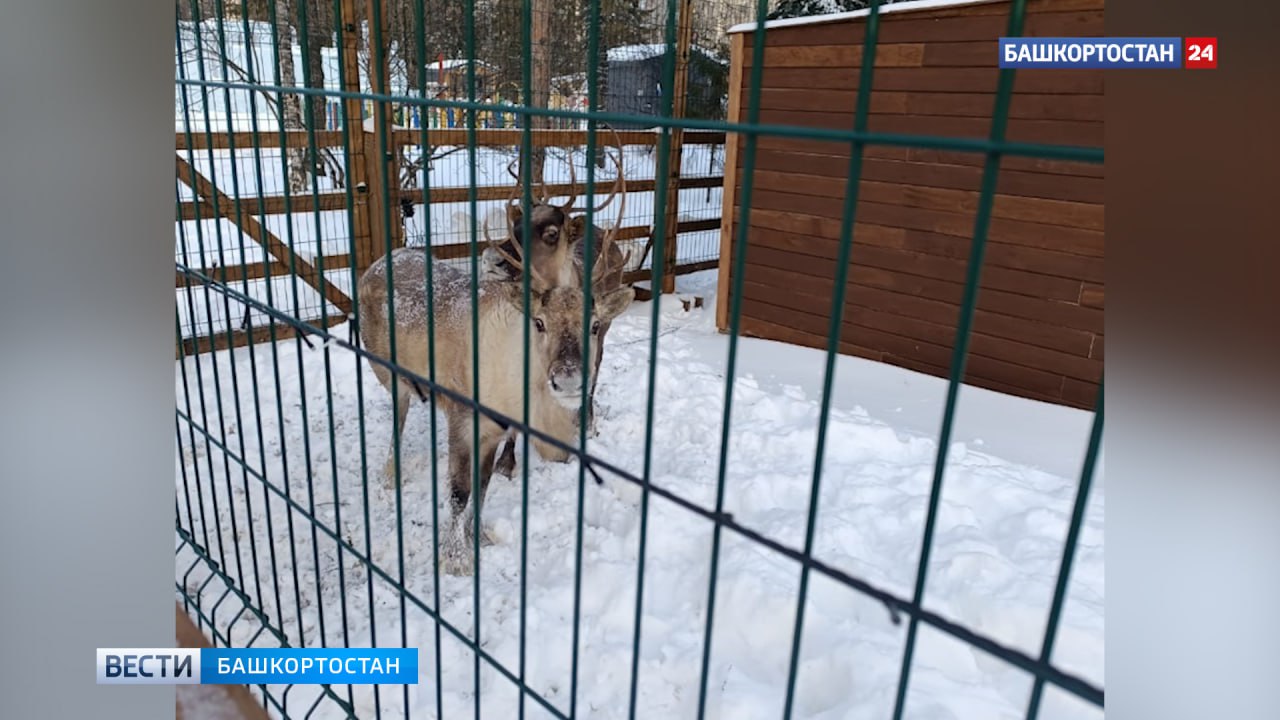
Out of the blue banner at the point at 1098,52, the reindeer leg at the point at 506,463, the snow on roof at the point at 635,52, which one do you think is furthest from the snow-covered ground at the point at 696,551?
the snow on roof at the point at 635,52

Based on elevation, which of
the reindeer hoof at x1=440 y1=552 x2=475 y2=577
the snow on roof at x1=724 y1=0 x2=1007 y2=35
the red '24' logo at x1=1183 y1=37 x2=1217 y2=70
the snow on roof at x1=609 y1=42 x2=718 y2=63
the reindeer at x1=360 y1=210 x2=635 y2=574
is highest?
the snow on roof at x1=724 y1=0 x2=1007 y2=35

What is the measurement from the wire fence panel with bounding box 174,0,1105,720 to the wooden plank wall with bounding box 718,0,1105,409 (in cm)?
10

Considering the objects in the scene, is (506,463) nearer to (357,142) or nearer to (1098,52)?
(357,142)

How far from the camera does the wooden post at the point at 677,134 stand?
6297 mm

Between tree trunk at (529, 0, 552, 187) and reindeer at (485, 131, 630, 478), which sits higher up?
tree trunk at (529, 0, 552, 187)

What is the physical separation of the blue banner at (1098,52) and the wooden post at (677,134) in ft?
15.5

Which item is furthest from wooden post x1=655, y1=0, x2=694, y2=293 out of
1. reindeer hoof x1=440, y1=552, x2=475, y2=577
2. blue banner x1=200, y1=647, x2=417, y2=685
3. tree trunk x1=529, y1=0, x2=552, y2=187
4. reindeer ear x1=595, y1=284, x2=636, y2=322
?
blue banner x1=200, y1=647, x2=417, y2=685

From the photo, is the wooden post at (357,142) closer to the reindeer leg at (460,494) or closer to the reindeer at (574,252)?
the reindeer at (574,252)

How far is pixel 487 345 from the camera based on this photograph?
3.21 meters

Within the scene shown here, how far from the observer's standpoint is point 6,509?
1.59 meters

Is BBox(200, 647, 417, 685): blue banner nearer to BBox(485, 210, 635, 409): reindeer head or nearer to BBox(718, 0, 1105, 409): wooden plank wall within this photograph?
BBox(485, 210, 635, 409): reindeer head

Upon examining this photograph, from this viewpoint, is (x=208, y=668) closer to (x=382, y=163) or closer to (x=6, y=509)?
(x=6, y=509)

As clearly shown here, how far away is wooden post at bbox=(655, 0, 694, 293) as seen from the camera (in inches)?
248

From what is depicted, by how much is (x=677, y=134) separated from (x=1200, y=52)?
610 centimetres
